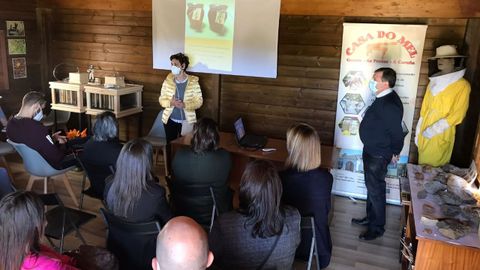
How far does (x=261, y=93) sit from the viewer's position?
189 inches

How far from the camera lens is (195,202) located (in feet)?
9.54

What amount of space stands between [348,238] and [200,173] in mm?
1555

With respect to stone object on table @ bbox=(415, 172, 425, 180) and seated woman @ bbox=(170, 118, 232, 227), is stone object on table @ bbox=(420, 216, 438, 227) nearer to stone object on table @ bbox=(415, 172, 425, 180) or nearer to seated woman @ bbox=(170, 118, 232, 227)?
stone object on table @ bbox=(415, 172, 425, 180)

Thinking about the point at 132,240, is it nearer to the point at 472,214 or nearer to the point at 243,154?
the point at 243,154

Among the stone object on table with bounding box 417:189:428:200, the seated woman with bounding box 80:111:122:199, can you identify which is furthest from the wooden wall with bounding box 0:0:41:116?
the stone object on table with bounding box 417:189:428:200

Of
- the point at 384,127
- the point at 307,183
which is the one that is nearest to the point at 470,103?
the point at 384,127

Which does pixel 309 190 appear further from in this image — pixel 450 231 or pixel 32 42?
pixel 32 42

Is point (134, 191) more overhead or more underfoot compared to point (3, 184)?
more overhead

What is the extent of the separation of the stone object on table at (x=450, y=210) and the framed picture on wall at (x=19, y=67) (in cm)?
541

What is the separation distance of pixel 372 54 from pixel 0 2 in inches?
182

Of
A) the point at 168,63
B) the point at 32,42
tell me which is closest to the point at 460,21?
the point at 168,63

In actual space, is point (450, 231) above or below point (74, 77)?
below

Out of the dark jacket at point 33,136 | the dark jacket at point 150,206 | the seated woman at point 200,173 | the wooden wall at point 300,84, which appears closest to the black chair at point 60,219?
the dark jacket at point 150,206

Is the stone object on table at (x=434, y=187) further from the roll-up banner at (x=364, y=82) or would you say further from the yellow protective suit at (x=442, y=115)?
the roll-up banner at (x=364, y=82)
